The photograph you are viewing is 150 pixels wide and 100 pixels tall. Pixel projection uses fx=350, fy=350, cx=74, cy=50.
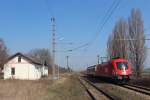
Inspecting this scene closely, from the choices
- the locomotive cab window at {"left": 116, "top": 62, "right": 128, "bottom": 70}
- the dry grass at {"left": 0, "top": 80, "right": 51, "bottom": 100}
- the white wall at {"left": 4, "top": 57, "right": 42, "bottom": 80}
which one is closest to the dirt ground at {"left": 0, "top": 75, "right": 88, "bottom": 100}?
the dry grass at {"left": 0, "top": 80, "right": 51, "bottom": 100}

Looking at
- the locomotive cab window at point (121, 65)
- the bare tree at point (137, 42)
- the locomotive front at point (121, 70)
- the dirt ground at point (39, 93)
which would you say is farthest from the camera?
the bare tree at point (137, 42)

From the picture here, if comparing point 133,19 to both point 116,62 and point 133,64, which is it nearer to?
point 133,64

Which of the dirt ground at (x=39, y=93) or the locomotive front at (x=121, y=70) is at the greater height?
the locomotive front at (x=121, y=70)

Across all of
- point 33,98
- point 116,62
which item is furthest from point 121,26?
point 33,98

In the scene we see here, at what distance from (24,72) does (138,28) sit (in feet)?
74.0

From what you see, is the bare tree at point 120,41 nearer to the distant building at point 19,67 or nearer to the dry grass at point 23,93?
the distant building at point 19,67

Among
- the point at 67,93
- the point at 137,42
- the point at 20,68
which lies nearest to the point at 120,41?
the point at 137,42

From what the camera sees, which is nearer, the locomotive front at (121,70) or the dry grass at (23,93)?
the dry grass at (23,93)

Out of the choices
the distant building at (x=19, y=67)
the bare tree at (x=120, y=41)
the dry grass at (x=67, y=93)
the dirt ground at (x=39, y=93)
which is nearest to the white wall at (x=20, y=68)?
the distant building at (x=19, y=67)

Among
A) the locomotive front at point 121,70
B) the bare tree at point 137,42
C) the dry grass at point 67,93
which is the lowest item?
the dry grass at point 67,93

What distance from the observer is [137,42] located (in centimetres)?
5616

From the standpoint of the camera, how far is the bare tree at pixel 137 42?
54.9 m

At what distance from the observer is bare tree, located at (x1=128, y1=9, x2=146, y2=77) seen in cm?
5488

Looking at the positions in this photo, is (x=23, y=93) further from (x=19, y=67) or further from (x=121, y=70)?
Answer: (x=19, y=67)
